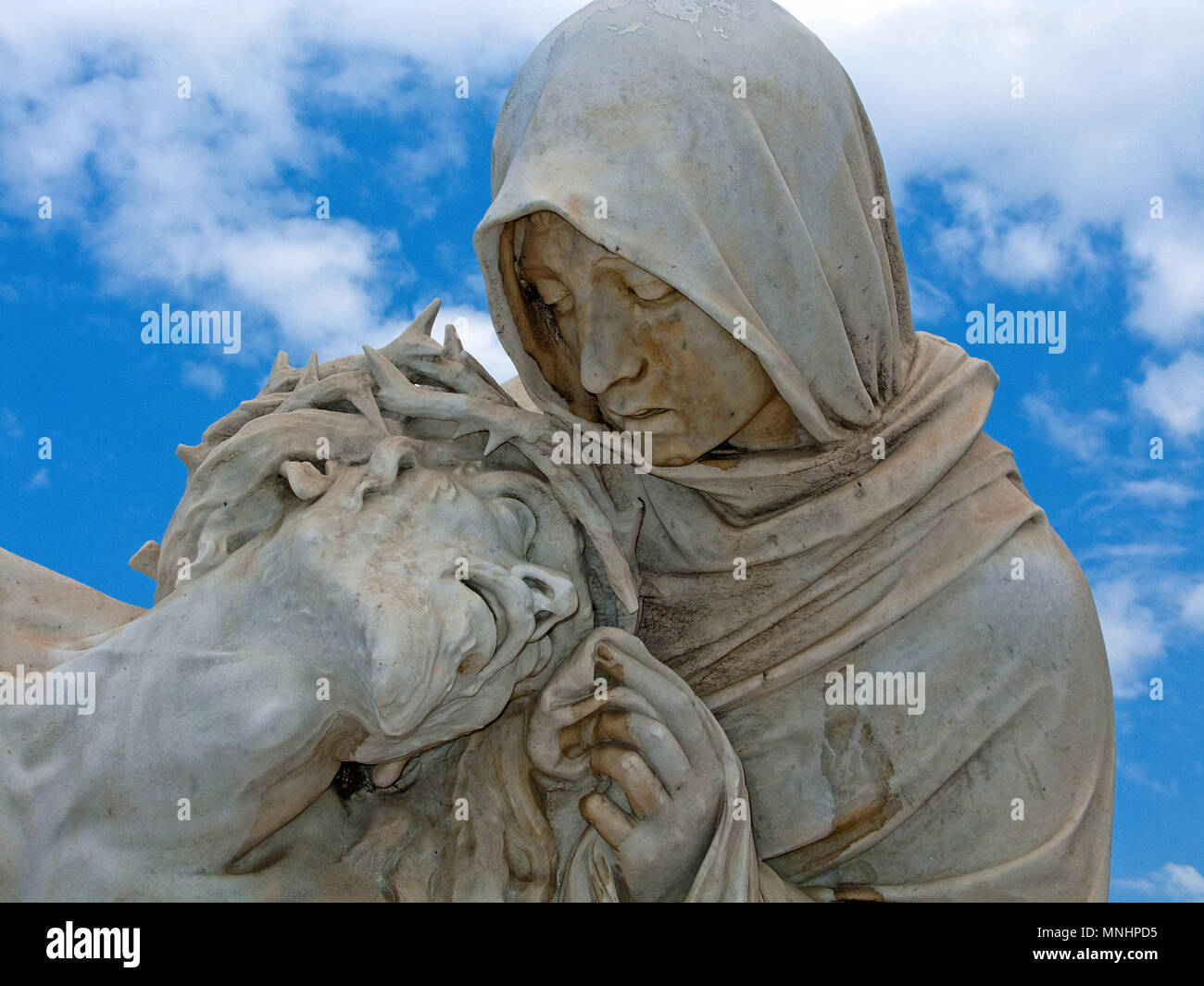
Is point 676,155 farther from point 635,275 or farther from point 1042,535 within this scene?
point 1042,535

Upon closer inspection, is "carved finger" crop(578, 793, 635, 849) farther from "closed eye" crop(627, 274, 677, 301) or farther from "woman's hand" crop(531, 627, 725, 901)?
"closed eye" crop(627, 274, 677, 301)

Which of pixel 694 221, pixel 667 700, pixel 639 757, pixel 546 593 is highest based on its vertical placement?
pixel 694 221

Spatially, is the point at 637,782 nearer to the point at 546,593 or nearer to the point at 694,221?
the point at 546,593

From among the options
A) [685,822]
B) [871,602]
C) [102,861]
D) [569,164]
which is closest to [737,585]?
[871,602]

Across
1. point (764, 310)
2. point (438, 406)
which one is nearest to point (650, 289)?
point (764, 310)

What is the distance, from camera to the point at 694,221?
9.45ft

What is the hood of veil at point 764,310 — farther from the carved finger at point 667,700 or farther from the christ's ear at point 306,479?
the christ's ear at point 306,479

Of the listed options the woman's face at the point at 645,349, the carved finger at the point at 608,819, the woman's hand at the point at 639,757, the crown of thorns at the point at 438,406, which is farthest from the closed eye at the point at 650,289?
the carved finger at the point at 608,819

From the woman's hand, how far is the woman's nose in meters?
0.53

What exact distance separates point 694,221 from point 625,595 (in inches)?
32.5

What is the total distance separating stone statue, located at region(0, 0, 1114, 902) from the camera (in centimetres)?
291

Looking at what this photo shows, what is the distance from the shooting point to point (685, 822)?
309cm

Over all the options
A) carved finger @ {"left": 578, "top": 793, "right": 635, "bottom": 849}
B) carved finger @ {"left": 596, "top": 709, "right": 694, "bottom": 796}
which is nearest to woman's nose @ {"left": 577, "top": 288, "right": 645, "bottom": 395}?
carved finger @ {"left": 596, "top": 709, "right": 694, "bottom": 796}

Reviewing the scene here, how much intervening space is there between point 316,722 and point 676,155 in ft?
4.14
